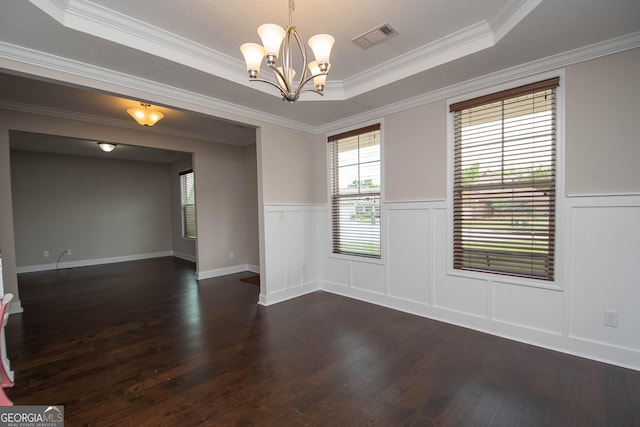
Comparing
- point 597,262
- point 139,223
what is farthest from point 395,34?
point 139,223

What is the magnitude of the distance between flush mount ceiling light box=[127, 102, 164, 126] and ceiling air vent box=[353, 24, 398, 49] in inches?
111

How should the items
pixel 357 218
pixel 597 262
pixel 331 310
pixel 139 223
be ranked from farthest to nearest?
pixel 139 223 < pixel 357 218 < pixel 331 310 < pixel 597 262

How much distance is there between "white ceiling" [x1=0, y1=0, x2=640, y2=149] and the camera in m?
2.00

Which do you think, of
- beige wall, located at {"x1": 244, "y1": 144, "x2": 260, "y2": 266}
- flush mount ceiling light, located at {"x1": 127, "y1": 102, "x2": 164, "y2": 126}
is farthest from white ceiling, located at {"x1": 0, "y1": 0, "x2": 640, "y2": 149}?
beige wall, located at {"x1": 244, "y1": 144, "x2": 260, "y2": 266}

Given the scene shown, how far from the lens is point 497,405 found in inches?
73.4

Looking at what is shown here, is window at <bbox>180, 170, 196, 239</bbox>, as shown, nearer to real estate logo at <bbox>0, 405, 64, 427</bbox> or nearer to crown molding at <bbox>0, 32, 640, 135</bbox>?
crown molding at <bbox>0, 32, 640, 135</bbox>

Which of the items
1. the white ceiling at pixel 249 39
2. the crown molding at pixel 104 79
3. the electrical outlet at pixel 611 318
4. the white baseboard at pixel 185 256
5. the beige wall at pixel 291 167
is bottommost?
the white baseboard at pixel 185 256

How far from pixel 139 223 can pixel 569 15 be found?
29.4 ft

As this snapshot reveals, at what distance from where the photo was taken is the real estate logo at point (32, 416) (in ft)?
5.44

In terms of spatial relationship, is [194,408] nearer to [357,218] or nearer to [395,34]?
[357,218]


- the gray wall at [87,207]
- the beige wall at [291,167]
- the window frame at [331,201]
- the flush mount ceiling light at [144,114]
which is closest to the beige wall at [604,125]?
the window frame at [331,201]

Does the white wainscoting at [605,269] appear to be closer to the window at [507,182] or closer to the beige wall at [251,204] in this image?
the window at [507,182]

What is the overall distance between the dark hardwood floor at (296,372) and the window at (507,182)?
0.83m

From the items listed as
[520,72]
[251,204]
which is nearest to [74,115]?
[251,204]
